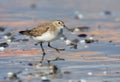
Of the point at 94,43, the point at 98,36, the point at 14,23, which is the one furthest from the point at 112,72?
the point at 14,23

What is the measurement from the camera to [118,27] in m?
20.0

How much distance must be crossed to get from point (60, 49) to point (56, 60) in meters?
1.58

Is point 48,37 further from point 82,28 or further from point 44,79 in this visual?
point 82,28

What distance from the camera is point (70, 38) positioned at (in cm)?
1733

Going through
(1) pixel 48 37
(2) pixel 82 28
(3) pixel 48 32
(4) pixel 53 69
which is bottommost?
(4) pixel 53 69

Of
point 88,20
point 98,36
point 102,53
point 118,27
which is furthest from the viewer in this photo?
point 88,20

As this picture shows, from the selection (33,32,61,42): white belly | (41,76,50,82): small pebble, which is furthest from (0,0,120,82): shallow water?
(33,32,61,42): white belly

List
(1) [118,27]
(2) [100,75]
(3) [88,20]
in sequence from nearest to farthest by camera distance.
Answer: (2) [100,75]
(1) [118,27]
(3) [88,20]

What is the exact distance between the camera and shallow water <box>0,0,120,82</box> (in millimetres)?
12219

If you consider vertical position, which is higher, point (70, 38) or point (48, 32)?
point (48, 32)

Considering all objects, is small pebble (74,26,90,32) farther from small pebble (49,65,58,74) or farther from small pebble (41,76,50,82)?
small pebble (41,76,50,82)

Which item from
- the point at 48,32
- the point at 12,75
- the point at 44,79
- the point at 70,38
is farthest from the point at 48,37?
the point at 44,79

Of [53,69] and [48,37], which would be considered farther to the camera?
[48,37]

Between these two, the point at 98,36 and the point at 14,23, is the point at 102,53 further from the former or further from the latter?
the point at 14,23
